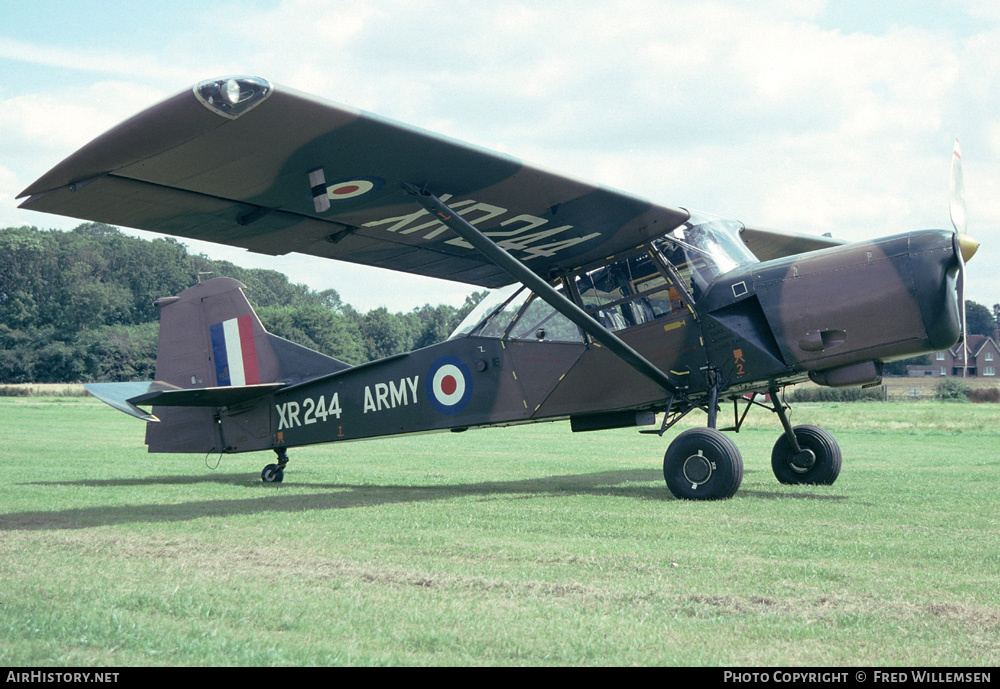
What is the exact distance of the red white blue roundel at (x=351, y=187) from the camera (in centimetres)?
795

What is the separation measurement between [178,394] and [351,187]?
3.89m

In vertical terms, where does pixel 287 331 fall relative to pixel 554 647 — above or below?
above

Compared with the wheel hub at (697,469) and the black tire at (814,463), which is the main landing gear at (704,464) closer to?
the wheel hub at (697,469)

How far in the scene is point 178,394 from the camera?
1027 centimetres

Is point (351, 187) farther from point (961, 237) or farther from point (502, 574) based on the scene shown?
point (961, 237)

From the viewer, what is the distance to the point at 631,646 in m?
3.34

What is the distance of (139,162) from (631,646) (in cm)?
543

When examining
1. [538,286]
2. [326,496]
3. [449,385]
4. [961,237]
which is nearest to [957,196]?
[961,237]

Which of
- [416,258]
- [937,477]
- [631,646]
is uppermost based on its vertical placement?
[416,258]

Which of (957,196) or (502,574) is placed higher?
(957,196)

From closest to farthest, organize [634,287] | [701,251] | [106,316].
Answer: [701,251] → [634,287] → [106,316]

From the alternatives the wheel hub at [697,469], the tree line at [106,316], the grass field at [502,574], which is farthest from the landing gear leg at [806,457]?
the tree line at [106,316]

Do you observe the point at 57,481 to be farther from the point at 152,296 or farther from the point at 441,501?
the point at 152,296
